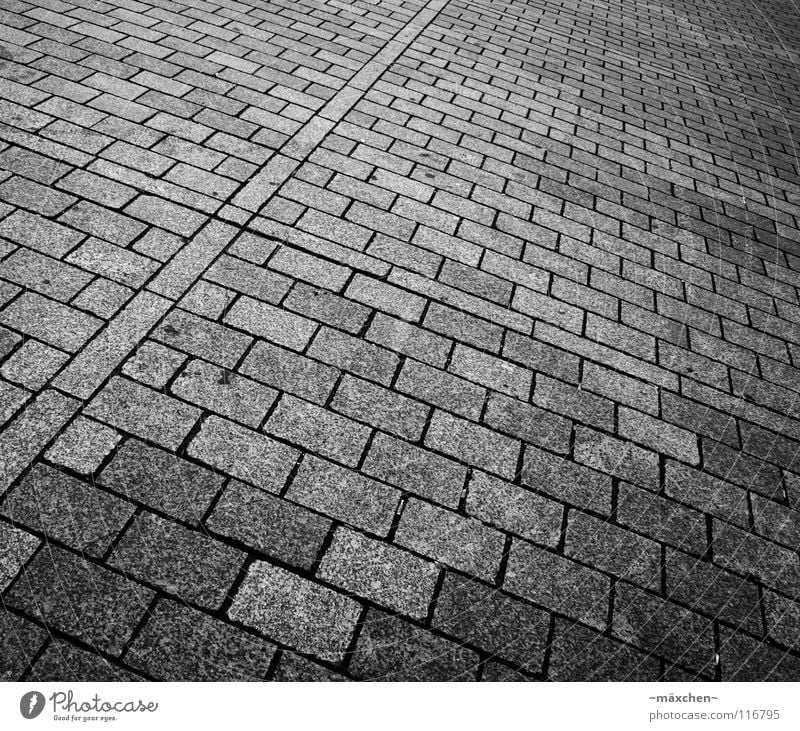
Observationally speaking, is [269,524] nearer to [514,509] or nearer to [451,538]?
[451,538]

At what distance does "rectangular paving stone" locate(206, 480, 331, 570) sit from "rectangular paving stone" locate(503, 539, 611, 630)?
0.83 metres

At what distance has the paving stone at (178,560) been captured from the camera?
→ 234 centimetres

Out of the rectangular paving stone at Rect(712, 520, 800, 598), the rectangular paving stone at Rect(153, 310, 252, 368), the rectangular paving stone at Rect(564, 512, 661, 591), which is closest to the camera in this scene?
the rectangular paving stone at Rect(564, 512, 661, 591)

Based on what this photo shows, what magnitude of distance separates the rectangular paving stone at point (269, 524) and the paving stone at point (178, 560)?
0.08 meters

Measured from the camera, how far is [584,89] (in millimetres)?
6770

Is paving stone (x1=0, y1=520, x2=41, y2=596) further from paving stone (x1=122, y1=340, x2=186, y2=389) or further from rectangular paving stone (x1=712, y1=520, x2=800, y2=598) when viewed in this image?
rectangular paving stone (x1=712, y1=520, x2=800, y2=598)

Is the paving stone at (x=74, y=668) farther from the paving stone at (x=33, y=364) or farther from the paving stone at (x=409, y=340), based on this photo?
the paving stone at (x=409, y=340)

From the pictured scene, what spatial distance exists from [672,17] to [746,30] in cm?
138

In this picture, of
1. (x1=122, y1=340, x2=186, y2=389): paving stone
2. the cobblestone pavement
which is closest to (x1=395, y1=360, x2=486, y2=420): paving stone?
the cobblestone pavement

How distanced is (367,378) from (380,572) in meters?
1.06

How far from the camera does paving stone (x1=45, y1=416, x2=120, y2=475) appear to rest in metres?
2.61
